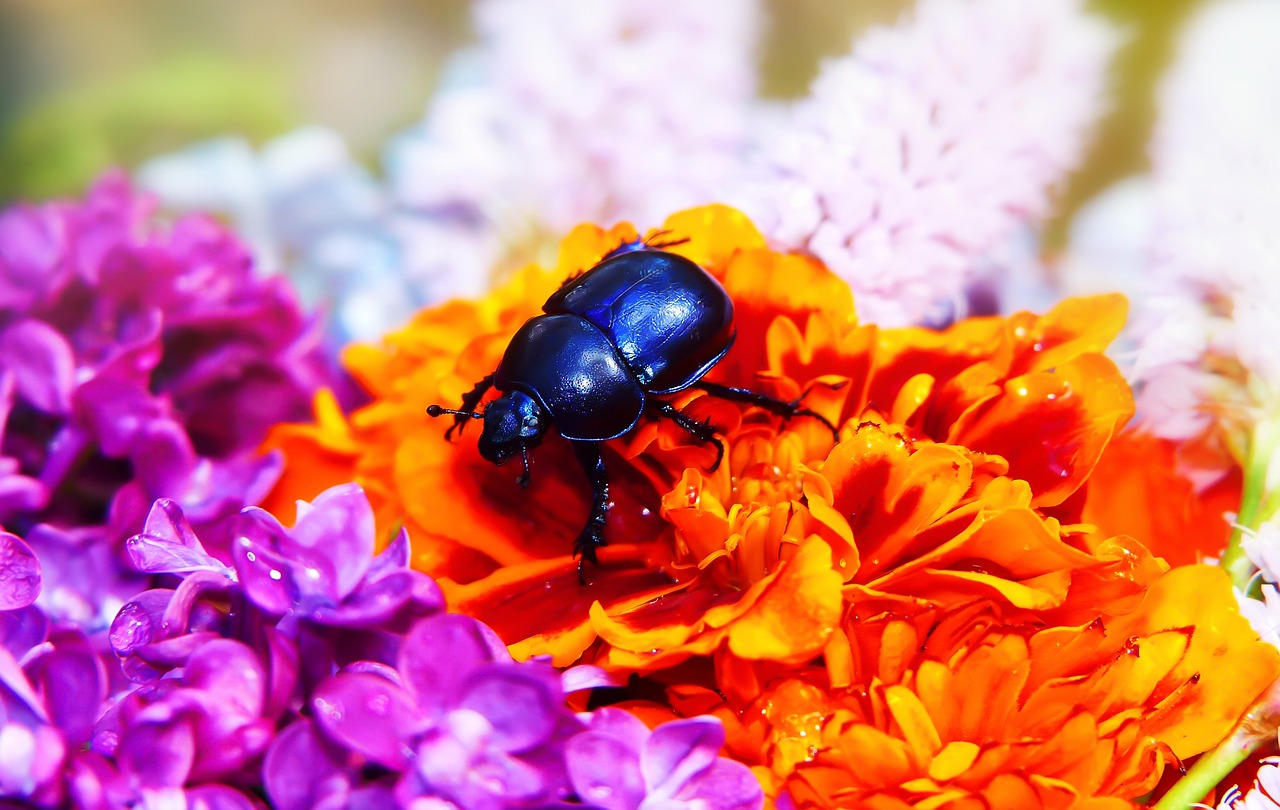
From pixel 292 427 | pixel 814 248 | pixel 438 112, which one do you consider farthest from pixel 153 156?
pixel 814 248

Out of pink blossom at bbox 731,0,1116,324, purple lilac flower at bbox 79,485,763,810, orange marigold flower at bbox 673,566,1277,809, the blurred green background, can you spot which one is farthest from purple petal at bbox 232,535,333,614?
the blurred green background

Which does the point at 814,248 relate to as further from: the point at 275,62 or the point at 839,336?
the point at 275,62

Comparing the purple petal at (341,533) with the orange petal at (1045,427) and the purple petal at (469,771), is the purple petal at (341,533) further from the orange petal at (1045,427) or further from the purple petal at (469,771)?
the orange petal at (1045,427)

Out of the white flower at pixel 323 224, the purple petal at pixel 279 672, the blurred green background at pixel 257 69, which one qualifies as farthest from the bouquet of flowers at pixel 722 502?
the blurred green background at pixel 257 69

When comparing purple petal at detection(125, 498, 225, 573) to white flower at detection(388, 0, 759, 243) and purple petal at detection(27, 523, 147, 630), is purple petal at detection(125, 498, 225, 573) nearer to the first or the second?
purple petal at detection(27, 523, 147, 630)

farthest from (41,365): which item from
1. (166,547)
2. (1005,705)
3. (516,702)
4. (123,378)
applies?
(1005,705)
